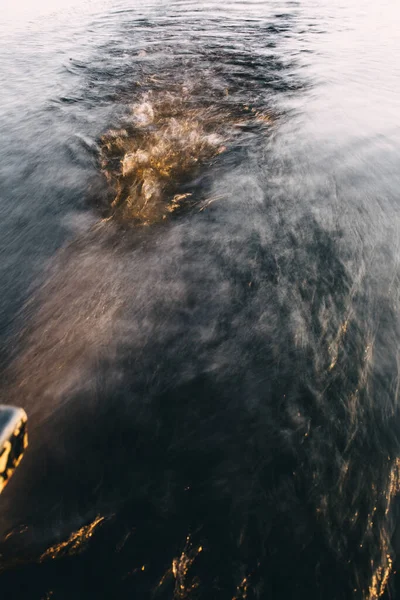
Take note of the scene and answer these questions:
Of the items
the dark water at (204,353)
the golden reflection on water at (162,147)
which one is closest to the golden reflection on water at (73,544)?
the dark water at (204,353)

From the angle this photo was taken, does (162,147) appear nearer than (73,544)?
No

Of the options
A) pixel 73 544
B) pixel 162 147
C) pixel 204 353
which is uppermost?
pixel 162 147

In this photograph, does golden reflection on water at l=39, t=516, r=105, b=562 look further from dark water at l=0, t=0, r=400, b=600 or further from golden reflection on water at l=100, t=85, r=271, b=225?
golden reflection on water at l=100, t=85, r=271, b=225

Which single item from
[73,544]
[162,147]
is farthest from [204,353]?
[162,147]

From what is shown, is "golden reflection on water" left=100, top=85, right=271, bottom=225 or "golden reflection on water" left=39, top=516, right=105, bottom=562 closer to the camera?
"golden reflection on water" left=39, top=516, right=105, bottom=562

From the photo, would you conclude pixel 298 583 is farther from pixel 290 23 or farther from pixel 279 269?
pixel 290 23

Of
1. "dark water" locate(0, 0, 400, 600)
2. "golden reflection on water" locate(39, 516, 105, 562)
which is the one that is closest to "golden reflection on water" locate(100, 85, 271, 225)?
"dark water" locate(0, 0, 400, 600)

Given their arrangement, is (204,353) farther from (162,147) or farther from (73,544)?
(162,147)

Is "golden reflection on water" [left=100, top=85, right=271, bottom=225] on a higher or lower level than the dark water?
higher

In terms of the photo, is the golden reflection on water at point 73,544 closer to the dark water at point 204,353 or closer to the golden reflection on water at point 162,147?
the dark water at point 204,353
